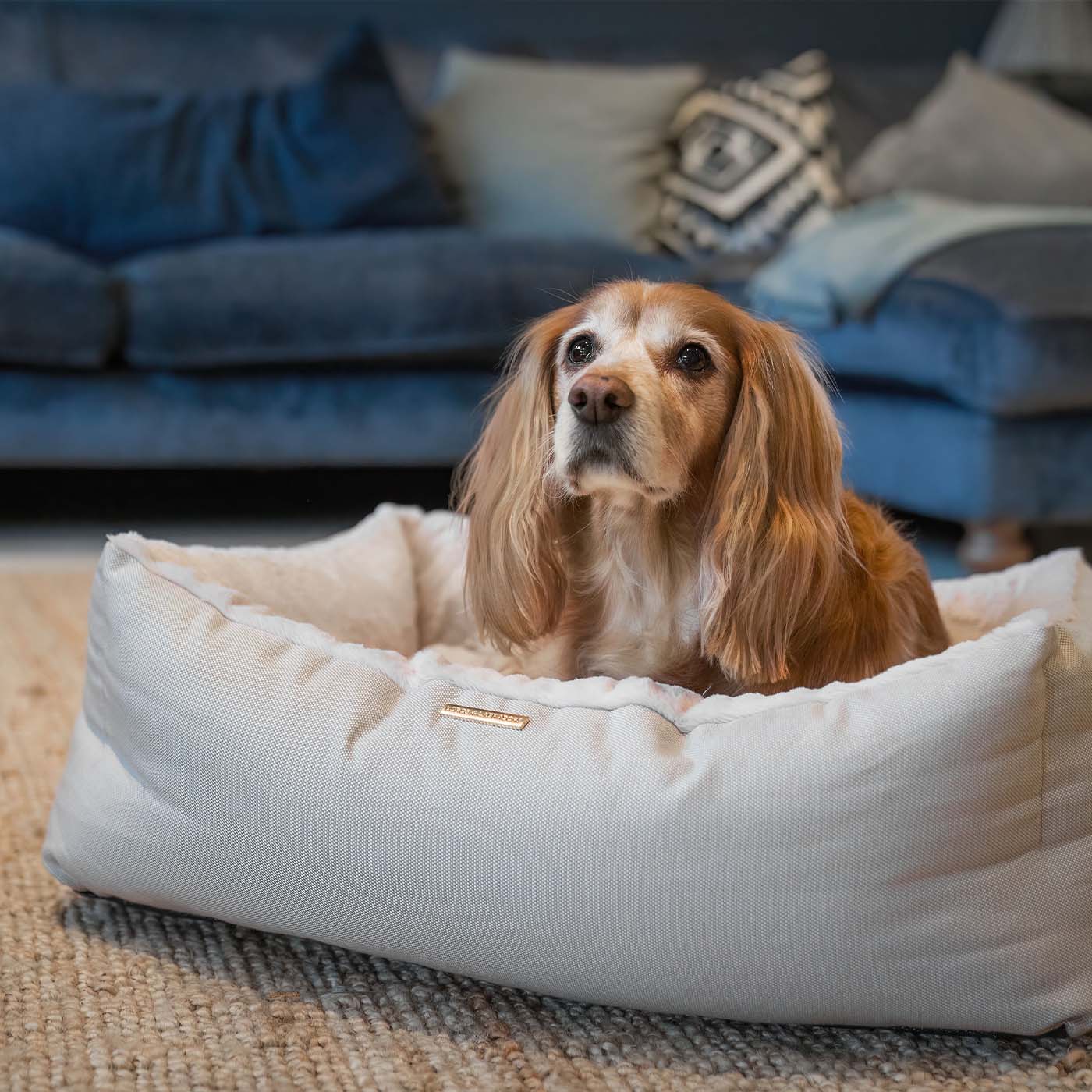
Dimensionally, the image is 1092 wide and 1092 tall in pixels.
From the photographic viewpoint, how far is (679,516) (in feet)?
4.90

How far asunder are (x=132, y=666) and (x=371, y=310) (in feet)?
5.70

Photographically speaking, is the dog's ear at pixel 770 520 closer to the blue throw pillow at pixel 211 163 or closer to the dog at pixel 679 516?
the dog at pixel 679 516

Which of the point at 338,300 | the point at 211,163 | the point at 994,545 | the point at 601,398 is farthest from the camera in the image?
the point at 211,163

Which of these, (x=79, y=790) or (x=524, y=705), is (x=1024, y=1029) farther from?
(x=79, y=790)

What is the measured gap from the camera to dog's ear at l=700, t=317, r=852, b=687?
1373 mm

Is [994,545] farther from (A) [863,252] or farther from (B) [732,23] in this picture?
(B) [732,23]

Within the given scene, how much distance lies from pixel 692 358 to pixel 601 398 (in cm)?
15

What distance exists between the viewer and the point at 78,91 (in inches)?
133

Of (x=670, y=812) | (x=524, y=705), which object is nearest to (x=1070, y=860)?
(x=670, y=812)

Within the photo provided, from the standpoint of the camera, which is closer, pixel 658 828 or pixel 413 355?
pixel 658 828

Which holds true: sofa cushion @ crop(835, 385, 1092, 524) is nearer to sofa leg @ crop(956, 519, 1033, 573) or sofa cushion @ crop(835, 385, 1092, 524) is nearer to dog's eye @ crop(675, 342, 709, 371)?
sofa leg @ crop(956, 519, 1033, 573)

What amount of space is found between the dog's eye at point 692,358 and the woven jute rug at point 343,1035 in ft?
2.05

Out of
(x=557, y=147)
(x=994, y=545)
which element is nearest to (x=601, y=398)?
(x=994, y=545)

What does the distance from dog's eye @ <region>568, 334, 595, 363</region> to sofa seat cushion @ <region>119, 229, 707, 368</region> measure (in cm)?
142
